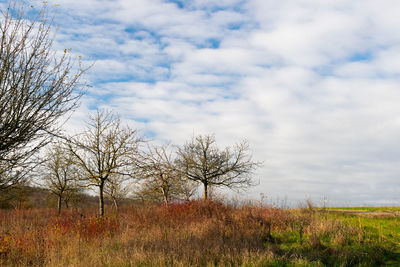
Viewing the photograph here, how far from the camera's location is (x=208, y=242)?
880 centimetres

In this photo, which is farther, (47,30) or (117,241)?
(117,241)

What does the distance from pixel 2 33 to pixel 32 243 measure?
650 centimetres

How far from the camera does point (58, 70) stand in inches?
258

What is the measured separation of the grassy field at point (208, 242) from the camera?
753 cm

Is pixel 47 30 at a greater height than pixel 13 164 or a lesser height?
greater

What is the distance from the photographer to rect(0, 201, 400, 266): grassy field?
24.7ft

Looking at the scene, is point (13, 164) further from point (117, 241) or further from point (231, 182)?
point (231, 182)

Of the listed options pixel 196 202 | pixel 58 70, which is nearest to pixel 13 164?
pixel 58 70

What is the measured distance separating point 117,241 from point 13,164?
4.27m

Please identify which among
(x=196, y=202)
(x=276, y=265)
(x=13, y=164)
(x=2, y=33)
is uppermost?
(x=2, y=33)

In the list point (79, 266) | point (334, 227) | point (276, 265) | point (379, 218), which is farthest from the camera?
point (379, 218)

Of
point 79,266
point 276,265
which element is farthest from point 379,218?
point 79,266

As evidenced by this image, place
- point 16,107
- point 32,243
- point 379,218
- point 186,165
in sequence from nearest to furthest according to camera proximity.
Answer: point 16,107, point 32,243, point 379,218, point 186,165

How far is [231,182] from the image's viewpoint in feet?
71.7
